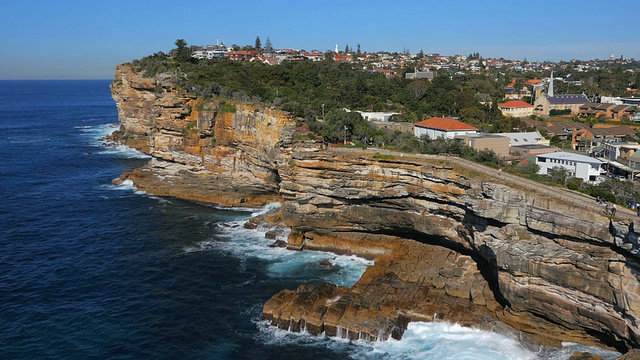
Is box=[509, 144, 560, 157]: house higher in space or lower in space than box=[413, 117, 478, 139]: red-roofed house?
lower

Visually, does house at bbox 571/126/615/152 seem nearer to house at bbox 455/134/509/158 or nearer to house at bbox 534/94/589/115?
house at bbox 455/134/509/158

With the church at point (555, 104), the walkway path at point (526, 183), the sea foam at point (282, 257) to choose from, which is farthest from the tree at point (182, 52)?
the church at point (555, 104)

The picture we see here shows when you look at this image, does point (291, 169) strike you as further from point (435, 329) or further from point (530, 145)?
point (530, 145)

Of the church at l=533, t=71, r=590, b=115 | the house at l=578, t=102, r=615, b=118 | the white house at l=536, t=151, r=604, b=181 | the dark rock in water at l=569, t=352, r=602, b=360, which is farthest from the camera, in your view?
the church at l=533, t=71, r=590, b=115

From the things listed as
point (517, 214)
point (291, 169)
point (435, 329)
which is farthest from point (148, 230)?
point (517, 214)

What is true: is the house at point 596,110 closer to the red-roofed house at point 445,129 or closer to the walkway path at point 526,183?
the red-roofed house at point 445,129

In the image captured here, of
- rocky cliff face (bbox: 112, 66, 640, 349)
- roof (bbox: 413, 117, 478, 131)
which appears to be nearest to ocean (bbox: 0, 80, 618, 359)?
rocky cliff face (bbox: 112, 66, 640, 349)
